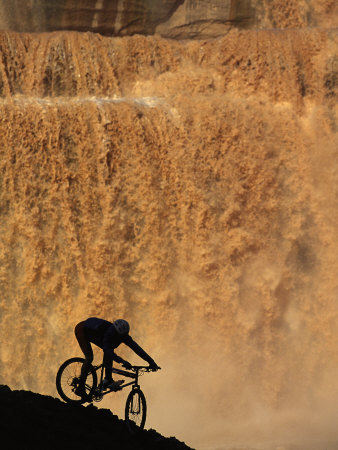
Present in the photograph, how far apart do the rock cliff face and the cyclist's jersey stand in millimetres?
10213

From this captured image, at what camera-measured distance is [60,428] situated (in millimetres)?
7301

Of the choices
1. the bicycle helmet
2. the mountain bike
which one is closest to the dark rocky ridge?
the mountain bike

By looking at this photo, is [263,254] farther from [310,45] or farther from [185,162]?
[310,45]

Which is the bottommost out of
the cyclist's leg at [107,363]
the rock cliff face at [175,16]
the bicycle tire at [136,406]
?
the bicycle tire at [136,406]

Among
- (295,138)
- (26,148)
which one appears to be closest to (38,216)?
(26,148)

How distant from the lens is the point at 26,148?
12.8m

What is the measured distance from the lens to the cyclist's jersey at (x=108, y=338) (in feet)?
24.7

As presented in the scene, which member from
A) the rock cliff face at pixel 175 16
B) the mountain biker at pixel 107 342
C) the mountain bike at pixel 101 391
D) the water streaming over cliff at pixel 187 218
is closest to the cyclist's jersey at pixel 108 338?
the mountain biker at pixel 107 342

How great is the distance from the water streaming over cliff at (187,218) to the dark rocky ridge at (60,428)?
502cm

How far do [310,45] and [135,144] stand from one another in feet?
14.1

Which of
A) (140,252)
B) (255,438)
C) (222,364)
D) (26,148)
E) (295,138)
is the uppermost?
(295,138)

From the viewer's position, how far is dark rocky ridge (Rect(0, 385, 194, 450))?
7078 mm

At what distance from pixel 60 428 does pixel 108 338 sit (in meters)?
0.94

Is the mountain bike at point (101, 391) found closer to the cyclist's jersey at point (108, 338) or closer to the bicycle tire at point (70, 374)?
the bicycle tire at point (70, 374)
